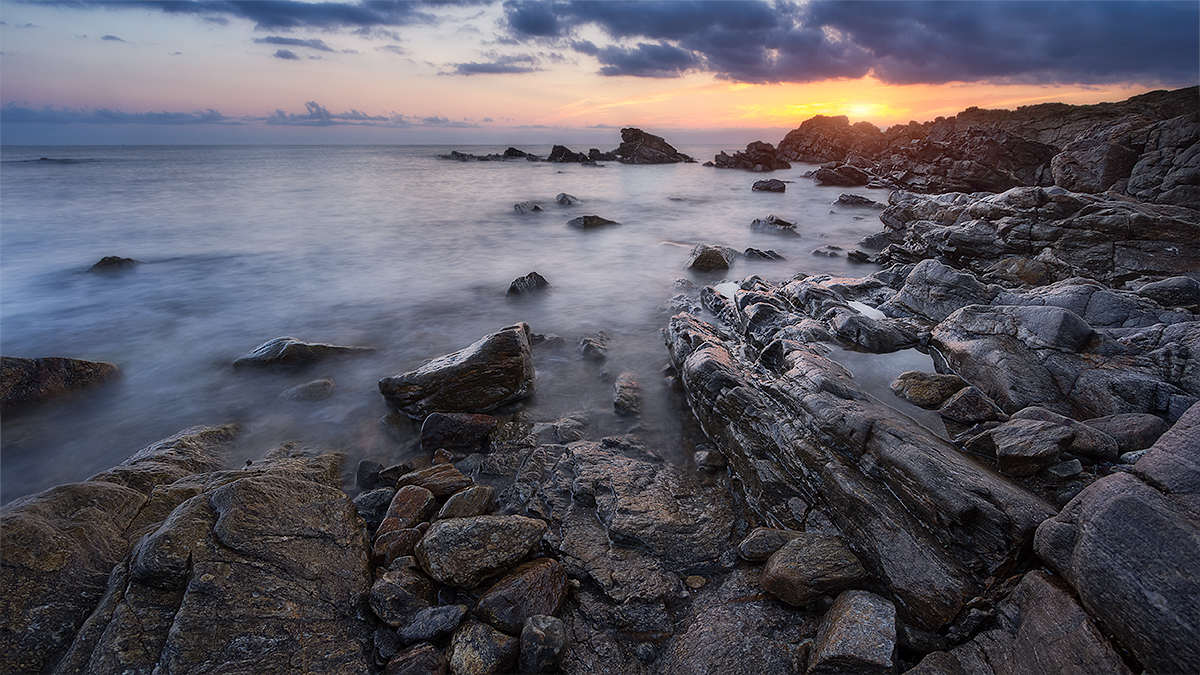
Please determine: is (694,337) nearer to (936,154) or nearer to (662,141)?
(936,154)

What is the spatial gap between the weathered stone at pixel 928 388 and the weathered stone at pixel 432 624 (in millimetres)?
5477

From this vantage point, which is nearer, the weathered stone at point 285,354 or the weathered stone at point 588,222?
the weathered stone at point 285,354

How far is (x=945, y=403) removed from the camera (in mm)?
5234

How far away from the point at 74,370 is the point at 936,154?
5532cm

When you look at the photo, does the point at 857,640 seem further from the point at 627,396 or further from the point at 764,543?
the point at 627,396

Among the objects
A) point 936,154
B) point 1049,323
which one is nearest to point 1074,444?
point 1049,323

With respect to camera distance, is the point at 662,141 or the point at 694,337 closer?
the point at 694,337

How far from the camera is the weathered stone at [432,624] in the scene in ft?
10.9

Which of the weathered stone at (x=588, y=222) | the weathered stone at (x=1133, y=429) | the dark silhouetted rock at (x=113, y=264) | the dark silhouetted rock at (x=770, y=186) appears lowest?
the dark silhouetted rock at (x=113, y=264)

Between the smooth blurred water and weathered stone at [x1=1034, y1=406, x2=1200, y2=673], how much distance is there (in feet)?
12.3

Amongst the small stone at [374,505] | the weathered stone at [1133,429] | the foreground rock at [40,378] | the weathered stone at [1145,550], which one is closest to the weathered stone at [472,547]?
the small stone at [374,505]

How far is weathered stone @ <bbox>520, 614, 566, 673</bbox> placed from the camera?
314 cm

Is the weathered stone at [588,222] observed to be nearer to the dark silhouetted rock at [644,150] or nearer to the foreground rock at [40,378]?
the foreground rock at [40,378]

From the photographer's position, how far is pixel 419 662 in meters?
3.11
